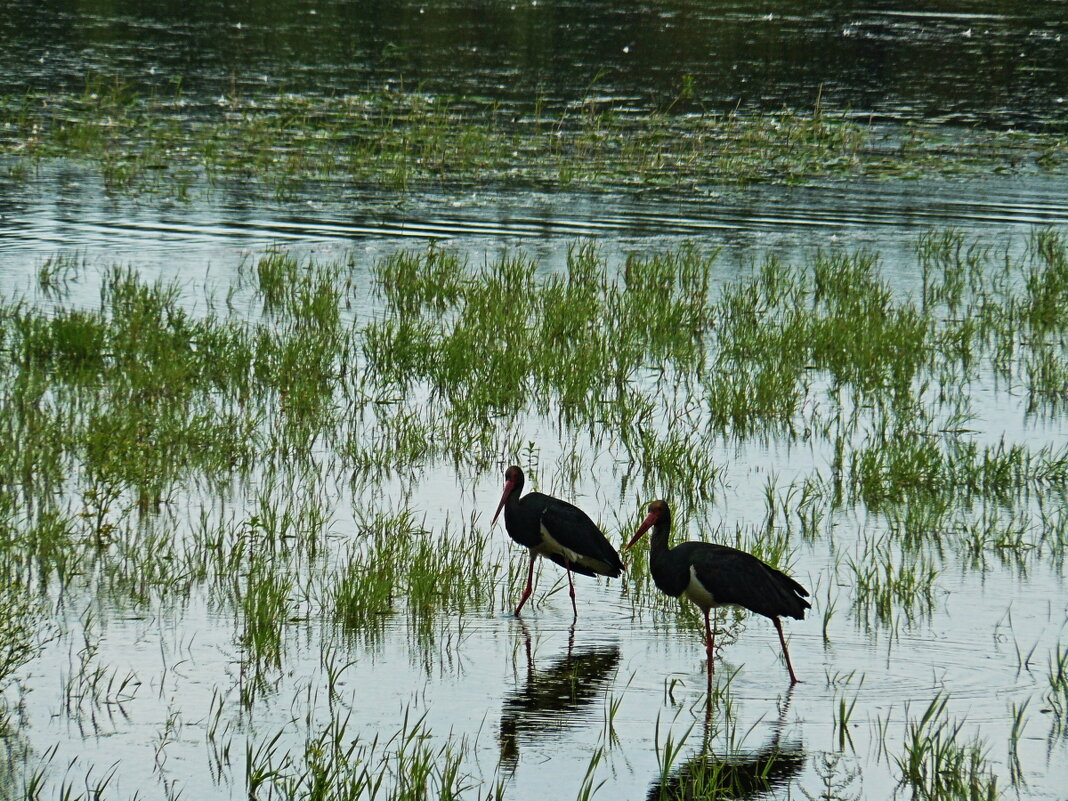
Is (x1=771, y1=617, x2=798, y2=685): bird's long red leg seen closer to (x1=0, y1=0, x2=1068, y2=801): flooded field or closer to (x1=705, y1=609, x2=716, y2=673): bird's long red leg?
(x1=0, y1=0, x2=1068, y2=801): flooded field

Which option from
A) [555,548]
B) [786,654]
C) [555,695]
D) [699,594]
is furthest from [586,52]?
[555,695]

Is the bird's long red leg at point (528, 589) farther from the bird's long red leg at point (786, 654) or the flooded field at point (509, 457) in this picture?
the bird's long red leg at point (786, 654)

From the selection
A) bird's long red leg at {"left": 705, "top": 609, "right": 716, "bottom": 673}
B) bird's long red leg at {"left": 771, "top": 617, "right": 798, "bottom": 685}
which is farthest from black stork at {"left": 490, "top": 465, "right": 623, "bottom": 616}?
bird's long red leg at {"left": 771, "top": 617, "right": 798, "bottom": 685}

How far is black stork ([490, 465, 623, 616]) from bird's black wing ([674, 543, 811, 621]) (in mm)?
766

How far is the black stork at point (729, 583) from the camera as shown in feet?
22.0

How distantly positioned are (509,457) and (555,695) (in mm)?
3452

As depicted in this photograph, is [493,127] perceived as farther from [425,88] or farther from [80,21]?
[80,21]

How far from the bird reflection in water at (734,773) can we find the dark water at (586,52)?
19.8 meters

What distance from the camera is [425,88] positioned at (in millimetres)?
28766

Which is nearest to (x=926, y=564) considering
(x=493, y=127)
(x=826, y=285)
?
(x=826, y=285)

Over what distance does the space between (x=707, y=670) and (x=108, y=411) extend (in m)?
5.08

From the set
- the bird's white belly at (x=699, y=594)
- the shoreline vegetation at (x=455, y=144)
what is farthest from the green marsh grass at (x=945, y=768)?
the shoreline vegetation at (x=455, y=144)

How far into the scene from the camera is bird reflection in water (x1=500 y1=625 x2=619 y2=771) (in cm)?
625

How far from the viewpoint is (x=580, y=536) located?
749cm
